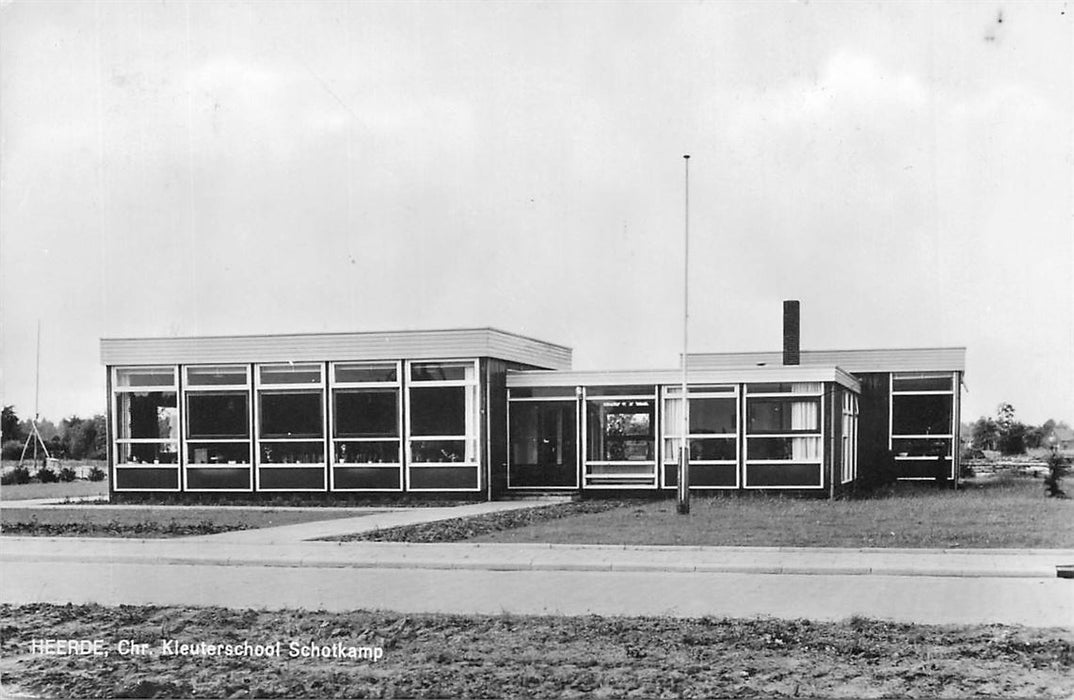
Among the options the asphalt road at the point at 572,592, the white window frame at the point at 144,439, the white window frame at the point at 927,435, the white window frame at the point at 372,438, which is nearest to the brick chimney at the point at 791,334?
the white window frame at the point at 927,435

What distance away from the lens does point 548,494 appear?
1054 inches

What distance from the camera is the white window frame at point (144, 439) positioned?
26734 mm

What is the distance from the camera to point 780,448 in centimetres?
2553

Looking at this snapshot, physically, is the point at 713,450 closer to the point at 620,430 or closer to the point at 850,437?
the point at 620,430

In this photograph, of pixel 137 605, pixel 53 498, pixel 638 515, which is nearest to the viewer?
pixel 137 605

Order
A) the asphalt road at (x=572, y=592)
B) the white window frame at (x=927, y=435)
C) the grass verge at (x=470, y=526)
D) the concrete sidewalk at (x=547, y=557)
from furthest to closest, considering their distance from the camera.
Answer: the white window frame at (x=927, y=435) < the grass verge at (x=470, y=526) < the concrete sidewalk at (x=547, y=557) < the asphalt road at (x=572, y=592)

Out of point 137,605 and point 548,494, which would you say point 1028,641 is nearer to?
point 137,605

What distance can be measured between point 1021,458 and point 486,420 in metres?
23.8

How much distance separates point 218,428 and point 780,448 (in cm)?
1284

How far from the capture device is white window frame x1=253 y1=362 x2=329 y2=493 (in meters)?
26.1

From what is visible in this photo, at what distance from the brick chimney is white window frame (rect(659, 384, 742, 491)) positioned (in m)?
6.89

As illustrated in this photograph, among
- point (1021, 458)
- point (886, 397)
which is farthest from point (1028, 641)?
point (1021, 458)

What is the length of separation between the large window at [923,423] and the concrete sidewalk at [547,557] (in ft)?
61.6

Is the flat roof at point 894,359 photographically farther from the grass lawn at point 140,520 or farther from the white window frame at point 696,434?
the grass lawn at point 140,520
